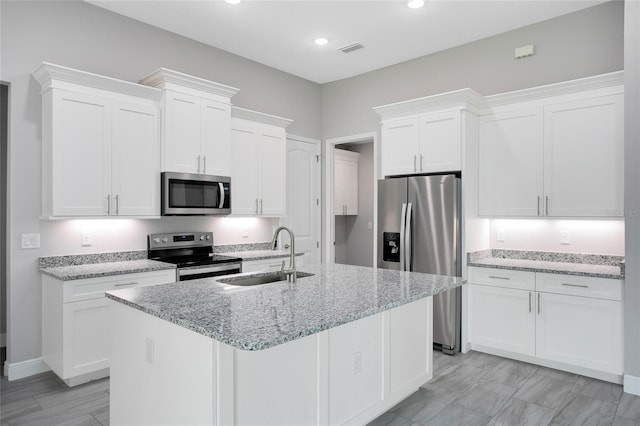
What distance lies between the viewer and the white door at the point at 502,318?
364cm

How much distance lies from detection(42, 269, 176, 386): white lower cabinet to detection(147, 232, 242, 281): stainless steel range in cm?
48

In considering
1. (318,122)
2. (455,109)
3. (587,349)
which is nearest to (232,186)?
(318,122)

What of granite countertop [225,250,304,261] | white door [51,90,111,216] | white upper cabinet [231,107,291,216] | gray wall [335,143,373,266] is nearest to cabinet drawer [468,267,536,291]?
granite countertop [225,250,304,261]

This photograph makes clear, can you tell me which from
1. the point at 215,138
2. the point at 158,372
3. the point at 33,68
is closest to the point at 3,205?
the point at 33,68

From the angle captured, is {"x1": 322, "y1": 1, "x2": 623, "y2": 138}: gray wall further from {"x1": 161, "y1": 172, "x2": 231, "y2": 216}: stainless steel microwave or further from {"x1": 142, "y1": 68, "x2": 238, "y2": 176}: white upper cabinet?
{"x1": 161, "y1": 172, "x2": 231, "y2": 216}: stainless steel microwave

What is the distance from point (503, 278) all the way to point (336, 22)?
287 cm

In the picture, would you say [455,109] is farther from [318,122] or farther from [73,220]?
[73,220]

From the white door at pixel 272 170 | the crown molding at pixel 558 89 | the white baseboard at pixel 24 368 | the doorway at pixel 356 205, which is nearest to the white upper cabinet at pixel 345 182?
the doorway at pixel 356 205

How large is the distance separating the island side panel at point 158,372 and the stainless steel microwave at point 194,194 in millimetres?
1606

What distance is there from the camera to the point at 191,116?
3.84 m

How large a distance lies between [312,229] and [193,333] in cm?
401

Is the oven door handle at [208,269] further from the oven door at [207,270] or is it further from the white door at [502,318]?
the white door at [502,318]

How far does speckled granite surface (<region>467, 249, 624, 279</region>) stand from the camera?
10.9 feet

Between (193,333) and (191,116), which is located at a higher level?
(191,116)
